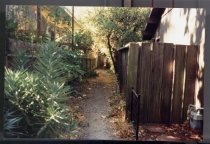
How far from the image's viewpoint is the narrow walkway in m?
2.35

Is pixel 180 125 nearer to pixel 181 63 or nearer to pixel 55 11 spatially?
pixel 181 63

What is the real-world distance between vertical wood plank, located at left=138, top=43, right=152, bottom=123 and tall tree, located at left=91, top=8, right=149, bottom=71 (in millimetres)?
86

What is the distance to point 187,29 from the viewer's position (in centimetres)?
237

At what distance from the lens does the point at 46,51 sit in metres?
2.33

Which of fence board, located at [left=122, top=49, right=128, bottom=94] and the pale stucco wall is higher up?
the pale stucco wall

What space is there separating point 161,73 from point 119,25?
1.28 feet

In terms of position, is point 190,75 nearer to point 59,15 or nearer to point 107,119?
point 107,119

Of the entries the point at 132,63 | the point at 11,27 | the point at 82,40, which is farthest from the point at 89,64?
the point at 11,27

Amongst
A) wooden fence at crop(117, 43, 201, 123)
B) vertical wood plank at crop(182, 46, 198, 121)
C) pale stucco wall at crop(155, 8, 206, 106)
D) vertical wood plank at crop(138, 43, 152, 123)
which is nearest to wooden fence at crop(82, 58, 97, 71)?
wooden fence at crop(117, 43, 201, 123)

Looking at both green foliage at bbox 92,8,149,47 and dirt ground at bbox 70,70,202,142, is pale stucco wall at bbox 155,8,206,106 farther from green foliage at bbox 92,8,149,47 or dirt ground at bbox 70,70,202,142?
dirt ground at bbox 70,70,202,142

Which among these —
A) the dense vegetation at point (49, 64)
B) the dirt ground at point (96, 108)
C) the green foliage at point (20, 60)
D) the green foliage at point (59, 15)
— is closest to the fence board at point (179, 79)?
the dense vegetation at point (49, 64)

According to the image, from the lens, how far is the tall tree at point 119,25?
2.36m

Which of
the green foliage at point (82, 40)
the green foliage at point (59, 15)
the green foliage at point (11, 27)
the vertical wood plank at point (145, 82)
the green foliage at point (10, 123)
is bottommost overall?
the green foliage at point (10, 123)

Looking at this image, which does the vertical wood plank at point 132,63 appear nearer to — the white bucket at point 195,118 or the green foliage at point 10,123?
the white bucket at point 195,118
